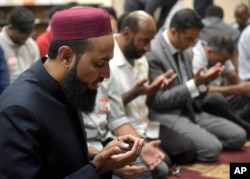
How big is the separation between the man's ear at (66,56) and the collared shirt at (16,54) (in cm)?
214

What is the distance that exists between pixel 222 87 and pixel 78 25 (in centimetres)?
236

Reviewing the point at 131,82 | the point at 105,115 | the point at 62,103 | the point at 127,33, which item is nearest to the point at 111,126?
the point at 105,115

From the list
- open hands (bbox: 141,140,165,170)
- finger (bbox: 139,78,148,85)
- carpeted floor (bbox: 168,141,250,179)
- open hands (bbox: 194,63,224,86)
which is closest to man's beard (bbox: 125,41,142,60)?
finger (bbox: 139,78,148,85)

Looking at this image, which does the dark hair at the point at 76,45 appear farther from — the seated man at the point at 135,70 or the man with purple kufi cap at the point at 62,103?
the seated man at the point at 135,70

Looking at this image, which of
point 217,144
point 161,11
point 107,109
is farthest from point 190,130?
point 161,11

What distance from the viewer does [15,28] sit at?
3352 mm

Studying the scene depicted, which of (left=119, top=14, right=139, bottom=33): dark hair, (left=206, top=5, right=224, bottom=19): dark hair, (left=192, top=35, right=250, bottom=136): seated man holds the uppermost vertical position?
(left=119, top=14, right=139, bottom=33): dark hair

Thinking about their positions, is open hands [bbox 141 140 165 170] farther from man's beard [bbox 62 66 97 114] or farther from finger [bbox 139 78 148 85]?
man's beard [bbox 62 66 97 114]

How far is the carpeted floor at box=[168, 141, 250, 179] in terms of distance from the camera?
274 cm

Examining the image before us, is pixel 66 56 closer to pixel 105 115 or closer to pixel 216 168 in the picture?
pixel 105 115

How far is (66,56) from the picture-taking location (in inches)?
53.8

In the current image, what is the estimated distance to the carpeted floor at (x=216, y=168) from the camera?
2736mm

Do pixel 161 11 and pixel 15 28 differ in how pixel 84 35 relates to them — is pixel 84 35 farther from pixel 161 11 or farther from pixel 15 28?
pixel 161 11

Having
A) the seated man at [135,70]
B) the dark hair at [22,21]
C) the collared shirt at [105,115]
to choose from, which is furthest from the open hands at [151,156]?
the dark hair at [22,21]
